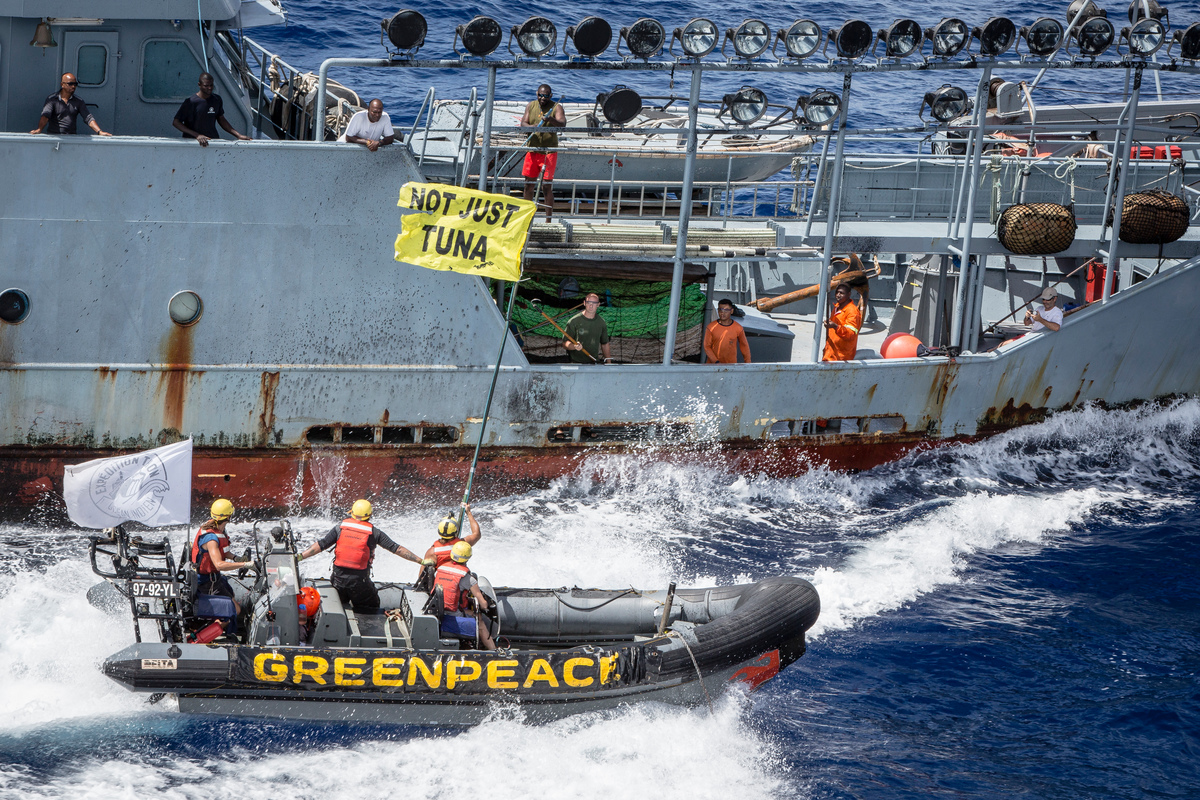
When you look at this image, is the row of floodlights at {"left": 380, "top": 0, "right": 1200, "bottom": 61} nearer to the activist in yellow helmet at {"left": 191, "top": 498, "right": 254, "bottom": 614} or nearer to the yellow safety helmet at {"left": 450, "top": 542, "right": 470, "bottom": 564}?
the activist in yellow helmet at {"left": 191, "top": 498, "right": 254, "bottom": 614}

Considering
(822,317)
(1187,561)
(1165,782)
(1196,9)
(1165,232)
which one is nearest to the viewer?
(1165,782)

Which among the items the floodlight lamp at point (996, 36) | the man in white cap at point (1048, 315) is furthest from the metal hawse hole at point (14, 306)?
the man in white cap at point (1048, 315)

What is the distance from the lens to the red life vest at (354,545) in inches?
401

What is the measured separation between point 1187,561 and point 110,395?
11737 mm

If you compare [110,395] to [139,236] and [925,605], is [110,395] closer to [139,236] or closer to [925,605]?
[139,236]

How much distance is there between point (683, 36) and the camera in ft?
39.7

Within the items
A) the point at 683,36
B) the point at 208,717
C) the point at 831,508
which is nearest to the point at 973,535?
the point at 831,508

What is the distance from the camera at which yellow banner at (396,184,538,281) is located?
11.5 meters

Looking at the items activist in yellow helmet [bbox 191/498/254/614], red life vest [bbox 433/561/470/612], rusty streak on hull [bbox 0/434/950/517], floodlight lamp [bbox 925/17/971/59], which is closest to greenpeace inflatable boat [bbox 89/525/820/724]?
activist in yellow helmet [bbox 191/498/254/614]

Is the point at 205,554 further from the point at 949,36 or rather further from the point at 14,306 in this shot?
the point at 949,36

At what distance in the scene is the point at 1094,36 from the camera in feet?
43.3

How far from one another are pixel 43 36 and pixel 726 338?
8.04 metres

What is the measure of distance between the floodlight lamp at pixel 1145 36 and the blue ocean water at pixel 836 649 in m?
4.62

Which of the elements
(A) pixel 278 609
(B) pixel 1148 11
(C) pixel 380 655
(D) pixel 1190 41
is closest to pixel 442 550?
(C) pixel 380 655
